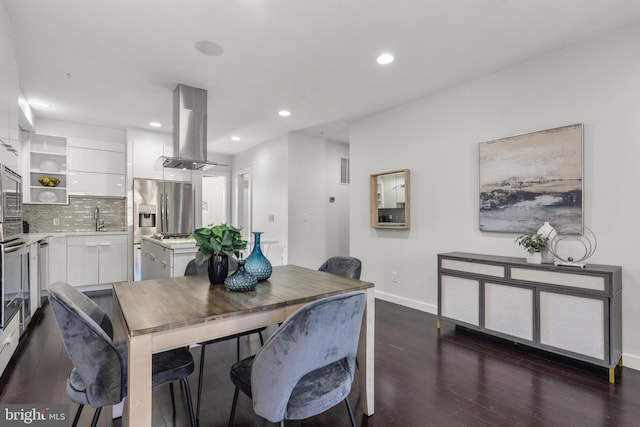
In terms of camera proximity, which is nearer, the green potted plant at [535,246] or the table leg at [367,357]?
the table leg at [367,357]

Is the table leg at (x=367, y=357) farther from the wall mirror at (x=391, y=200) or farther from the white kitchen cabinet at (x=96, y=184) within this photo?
the white kitchen cabinet at (x=96, y=184)

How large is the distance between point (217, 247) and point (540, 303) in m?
2.58

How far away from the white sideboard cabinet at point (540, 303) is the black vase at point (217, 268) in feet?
7.55

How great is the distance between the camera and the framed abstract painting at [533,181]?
2.66m

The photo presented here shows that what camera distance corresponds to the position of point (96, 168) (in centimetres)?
513

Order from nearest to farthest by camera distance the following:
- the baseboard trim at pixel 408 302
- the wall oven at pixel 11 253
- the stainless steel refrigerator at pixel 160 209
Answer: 1. the wall oven at pixel 11 253
2. the baseboard trim at pixel 408 302
3. the stainless steel refrigerator at pixel 160 209

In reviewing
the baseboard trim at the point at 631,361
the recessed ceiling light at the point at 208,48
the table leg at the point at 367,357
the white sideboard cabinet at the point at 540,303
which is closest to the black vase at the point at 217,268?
the table leg at the point at 367,357

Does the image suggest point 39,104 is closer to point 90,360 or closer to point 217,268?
point 217,268

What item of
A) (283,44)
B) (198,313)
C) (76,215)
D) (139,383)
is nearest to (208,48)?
(283,44)

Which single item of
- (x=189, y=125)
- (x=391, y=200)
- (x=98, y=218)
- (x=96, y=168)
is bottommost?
(x=98, y=218)

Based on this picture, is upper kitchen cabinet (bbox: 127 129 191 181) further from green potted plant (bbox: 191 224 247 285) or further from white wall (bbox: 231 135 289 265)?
green potted plant (bbox: 191 224 247 285)

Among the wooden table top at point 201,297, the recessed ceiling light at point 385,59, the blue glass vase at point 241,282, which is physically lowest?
the wooden table top at point 201,297

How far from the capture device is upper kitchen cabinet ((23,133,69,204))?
474 cm

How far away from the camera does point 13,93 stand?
256 centimetres
